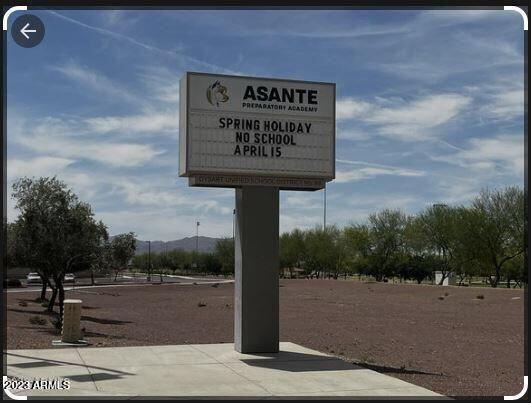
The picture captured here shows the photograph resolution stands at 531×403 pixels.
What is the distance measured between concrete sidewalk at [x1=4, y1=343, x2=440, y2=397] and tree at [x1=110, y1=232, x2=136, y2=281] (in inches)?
546

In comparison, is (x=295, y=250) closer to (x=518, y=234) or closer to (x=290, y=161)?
(x=518, y=234)

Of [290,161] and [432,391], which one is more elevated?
[290,161]

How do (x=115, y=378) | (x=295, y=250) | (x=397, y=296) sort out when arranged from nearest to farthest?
(x=115, y=378) → (x=397, y=296) → (x=295, y=250)

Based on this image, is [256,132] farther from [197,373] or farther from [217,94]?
[197,373]

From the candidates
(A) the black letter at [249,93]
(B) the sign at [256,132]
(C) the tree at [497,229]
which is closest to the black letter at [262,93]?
(B) the sign at [256,132]

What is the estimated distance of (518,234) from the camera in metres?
69.4

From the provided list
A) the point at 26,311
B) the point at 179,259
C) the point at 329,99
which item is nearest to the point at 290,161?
the point at 329,99

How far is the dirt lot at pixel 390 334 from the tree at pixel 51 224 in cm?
265

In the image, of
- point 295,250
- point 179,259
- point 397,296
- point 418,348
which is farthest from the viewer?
point 179,259

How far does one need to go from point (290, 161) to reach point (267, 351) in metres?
4.31

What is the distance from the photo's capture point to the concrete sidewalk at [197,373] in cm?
1056

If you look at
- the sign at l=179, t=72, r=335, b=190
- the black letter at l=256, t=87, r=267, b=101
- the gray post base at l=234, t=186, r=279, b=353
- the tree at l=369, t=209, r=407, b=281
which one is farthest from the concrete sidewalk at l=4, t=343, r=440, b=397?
the tree at l=369, t=209, r=407, b=281

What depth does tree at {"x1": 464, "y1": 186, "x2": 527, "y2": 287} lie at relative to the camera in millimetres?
69625

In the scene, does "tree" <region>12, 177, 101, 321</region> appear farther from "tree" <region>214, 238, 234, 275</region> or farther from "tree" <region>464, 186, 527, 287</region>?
"tree" <region>214, 238, 234, 275</region>
